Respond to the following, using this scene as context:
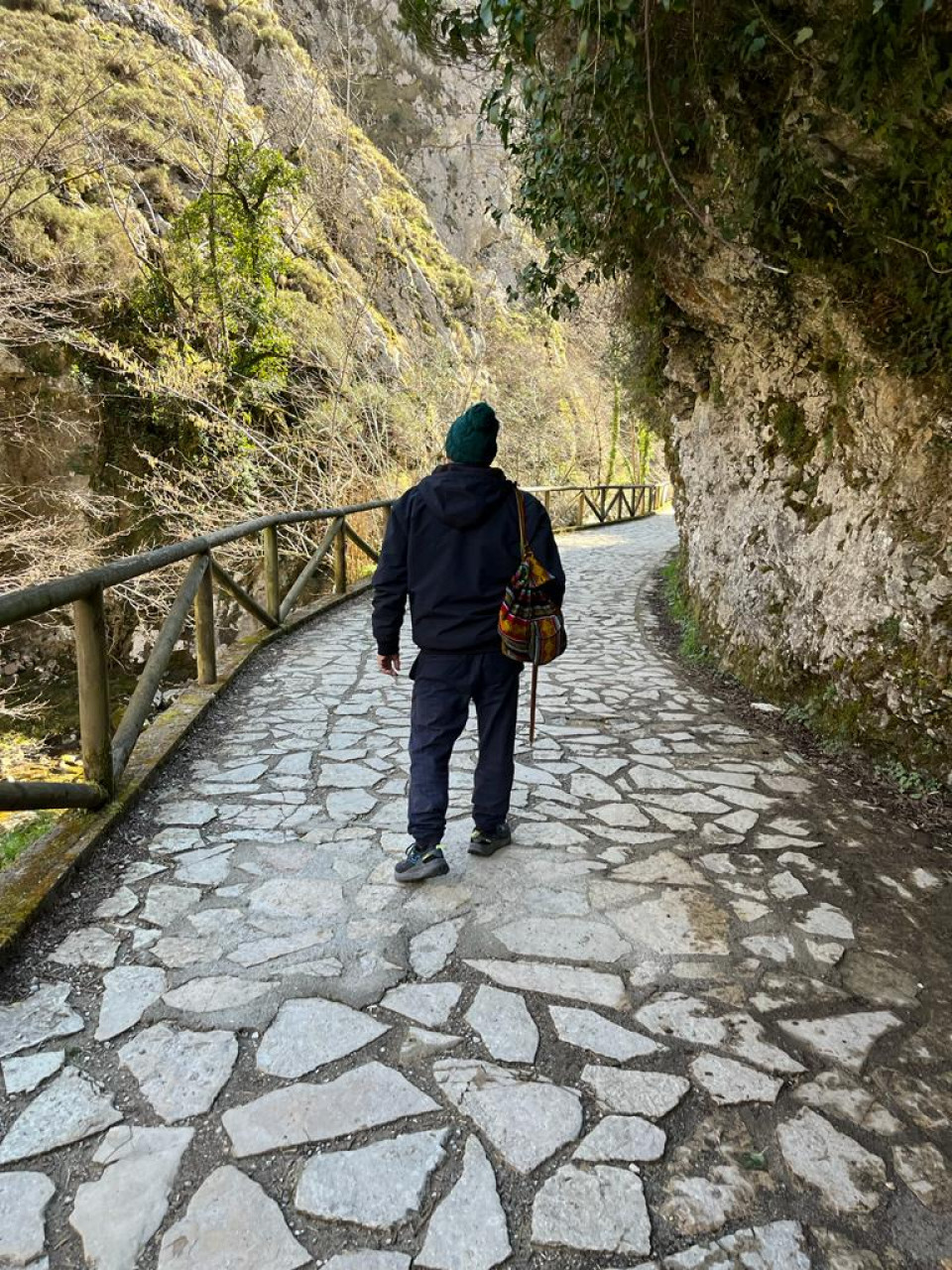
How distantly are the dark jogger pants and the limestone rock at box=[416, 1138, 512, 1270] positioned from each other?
1296 mm

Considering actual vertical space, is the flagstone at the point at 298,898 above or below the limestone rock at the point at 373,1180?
below

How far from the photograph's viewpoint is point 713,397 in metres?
6.24

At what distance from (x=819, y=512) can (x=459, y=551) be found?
2.92 metres

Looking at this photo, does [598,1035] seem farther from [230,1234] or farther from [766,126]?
[766,126]

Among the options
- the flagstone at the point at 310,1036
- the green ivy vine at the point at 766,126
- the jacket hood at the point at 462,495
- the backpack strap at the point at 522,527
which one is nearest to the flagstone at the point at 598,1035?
the flagstone at the point at 310,1036

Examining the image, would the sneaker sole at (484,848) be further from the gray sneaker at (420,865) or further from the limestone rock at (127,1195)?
the limestone rock at (127,1195)

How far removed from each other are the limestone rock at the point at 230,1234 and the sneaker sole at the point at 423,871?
1265 mm

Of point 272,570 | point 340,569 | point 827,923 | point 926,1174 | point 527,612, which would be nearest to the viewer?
point 926,1174

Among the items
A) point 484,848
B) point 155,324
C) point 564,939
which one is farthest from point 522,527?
point 155,324

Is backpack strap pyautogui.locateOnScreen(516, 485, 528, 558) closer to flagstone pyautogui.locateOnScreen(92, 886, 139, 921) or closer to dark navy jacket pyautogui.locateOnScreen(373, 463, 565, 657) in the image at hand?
dark navy jacket pyautogui.locateOnScreen(373, 463, 565, 657)

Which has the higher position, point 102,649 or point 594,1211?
point 102,649

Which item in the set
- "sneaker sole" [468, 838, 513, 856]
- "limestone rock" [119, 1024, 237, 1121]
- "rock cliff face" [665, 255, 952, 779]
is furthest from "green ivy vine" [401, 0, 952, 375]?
"limestone rock" [119, 1024, 237, 1121]

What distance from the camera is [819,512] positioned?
15.3ft

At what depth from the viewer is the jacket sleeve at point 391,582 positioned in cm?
278
